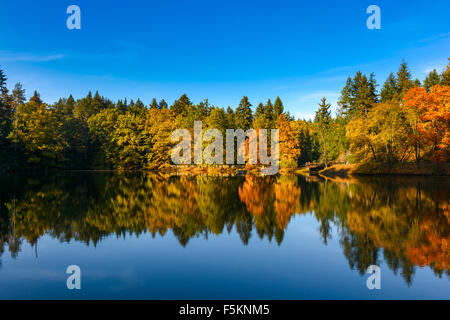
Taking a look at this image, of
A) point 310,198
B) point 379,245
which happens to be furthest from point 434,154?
point 379,245

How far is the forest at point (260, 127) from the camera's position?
36062 mm

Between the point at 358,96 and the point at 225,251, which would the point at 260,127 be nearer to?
the point at 358,96

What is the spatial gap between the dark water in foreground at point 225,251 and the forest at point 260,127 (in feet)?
88.7

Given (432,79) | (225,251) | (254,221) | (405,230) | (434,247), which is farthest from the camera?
(432,79)

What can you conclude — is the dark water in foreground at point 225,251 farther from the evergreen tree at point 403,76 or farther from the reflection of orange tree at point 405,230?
the evergreen tree at point 403,76

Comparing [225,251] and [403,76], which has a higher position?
[403,76]

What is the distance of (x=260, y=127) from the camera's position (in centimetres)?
5350

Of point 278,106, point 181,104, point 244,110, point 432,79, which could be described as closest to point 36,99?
point 181,104

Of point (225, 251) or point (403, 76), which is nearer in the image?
point (225, 251)

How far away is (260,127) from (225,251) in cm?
4682

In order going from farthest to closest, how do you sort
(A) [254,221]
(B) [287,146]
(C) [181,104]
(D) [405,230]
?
(C) [181,104]
(B) [287,146]
(A) [254,221]
(D) [405,230]

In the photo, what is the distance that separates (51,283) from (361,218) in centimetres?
1091
